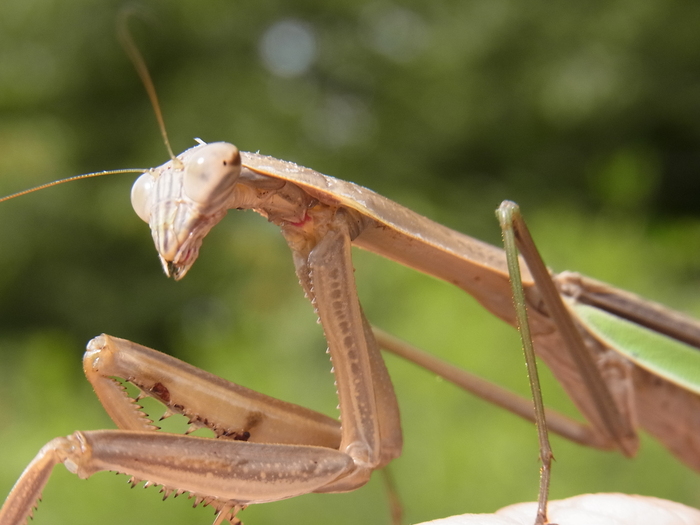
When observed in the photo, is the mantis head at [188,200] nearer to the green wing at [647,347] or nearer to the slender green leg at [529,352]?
the slender green leg at [529,352]

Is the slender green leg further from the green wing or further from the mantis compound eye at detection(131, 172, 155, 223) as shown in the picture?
the mantis compound eye at detection(131, 172, 155, 223)

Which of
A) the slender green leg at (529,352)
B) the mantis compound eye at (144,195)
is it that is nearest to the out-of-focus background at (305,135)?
the slender green leg at (529,352)

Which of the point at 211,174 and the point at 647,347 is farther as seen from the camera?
the point at 647,347

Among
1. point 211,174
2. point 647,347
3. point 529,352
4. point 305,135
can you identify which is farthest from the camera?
point 305,135

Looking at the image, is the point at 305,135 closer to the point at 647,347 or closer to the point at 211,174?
the point at 647,347

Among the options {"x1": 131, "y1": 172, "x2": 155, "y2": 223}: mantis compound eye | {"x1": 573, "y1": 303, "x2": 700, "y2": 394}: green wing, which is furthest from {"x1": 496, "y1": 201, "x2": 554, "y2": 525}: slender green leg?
{"x1": 131, "y1": 172, "x2": 155, "y2": 223}: mantis compound eye

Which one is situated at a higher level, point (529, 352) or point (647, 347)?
point (647, 347)

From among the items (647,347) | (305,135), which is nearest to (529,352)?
(647,347)
